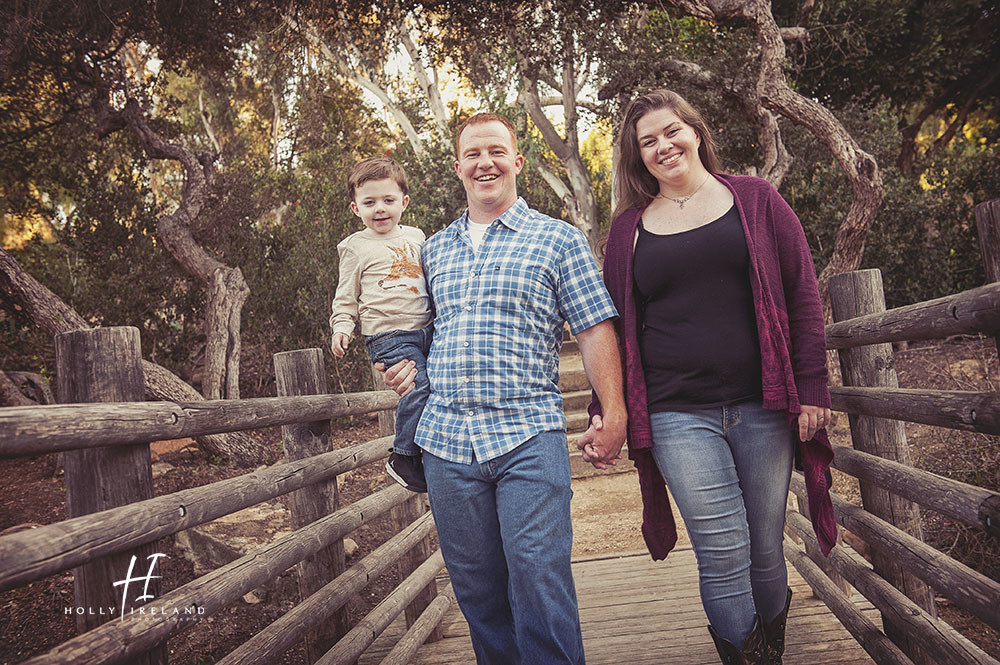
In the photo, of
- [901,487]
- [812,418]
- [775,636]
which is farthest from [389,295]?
[901,487]

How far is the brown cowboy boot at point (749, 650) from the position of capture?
241 cm

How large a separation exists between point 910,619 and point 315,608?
2.31 meters

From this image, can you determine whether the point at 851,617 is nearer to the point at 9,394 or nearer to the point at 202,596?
the point at 202,596

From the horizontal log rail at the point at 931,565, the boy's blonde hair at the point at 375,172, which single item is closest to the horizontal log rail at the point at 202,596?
the boy's blonde hair at the point at 375,172

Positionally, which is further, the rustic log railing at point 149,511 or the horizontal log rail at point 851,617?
the horizontal log rail at point 851,617

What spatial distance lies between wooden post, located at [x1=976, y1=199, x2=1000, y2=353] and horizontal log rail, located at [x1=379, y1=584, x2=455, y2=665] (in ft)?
8.53

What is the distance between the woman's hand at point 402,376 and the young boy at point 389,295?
22 mm

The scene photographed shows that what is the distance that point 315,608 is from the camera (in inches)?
112

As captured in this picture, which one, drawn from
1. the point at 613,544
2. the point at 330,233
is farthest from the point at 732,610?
the point at 330,233

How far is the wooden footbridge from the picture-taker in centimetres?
185

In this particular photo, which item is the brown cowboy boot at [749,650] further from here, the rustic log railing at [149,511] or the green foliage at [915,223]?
the green foliage at [915,223]

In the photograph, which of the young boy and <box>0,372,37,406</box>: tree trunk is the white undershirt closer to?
the young boy

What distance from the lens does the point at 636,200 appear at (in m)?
2.72

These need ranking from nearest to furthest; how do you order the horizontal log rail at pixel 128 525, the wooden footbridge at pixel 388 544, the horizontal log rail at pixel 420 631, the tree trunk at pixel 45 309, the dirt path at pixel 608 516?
the horizontal log rail at pixel 128 525 < the wooden footbridge at pixel 388 544 < the horizontal log rail at pixel 420 631 < the dirt path at pixel 608 516 < the tree trunk at pixel 45 309
